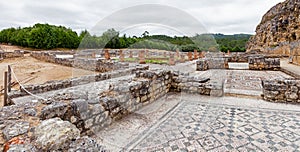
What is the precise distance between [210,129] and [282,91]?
2.86m

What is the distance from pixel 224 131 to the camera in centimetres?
320

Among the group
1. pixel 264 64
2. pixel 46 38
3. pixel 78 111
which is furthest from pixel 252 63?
pixel 46 38

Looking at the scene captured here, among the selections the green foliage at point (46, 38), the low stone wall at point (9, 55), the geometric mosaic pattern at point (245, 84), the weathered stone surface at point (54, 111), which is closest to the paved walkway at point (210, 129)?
the weathered stone surface at point (54, 111)

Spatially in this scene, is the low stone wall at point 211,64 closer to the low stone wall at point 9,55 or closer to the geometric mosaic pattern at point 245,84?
the geometric mosaic pattern at point 245,84

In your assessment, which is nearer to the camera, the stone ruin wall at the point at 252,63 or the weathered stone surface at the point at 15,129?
the weathered stone surface at the point at 15,129

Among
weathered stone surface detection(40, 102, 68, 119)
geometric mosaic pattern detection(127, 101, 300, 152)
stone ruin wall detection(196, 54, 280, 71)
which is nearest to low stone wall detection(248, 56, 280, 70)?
stone ruin wall detection(196, 54, 280, 71)

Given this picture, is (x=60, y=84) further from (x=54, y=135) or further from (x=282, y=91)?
(x=282, y=91)

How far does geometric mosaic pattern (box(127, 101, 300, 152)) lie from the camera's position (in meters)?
2.74

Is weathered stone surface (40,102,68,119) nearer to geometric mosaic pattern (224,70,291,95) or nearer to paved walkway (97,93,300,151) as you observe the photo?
paved walkway (97,93,300,151)

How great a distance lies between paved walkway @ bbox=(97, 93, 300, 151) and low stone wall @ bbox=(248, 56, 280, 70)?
7.31 metres

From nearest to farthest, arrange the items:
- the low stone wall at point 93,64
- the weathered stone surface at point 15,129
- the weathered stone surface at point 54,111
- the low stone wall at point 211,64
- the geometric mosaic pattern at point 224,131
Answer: the weathered stone surface at point 15,129
the weathered stone surface at point 54,111
the geometric mosaic pattern at point 224,131
the low stone wall at point 211,64
the low stone wall at point 93,64

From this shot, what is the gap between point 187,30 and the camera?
274 inches

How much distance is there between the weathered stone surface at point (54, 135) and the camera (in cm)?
184

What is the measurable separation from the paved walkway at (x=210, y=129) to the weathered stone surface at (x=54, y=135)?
89 cm
